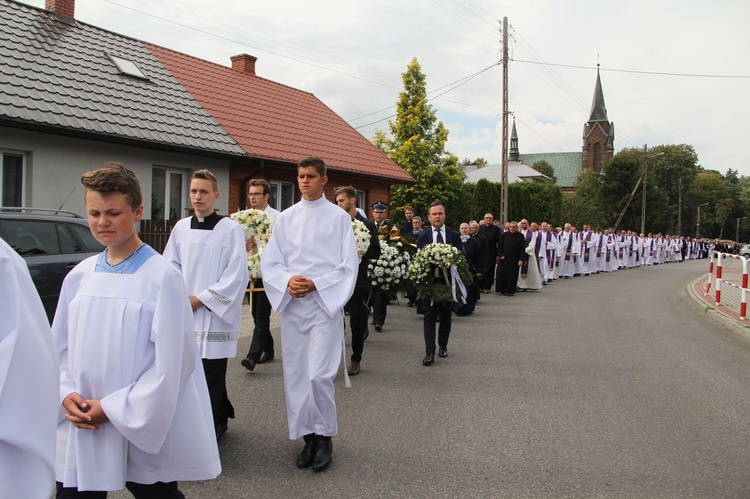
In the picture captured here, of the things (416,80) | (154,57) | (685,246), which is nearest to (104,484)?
(154,57)

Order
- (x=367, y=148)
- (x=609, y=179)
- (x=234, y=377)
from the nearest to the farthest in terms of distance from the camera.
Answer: (x=234, y=377) → (x=367, y=148) → (x=609, y=179)

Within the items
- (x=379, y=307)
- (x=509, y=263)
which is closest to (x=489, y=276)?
(x=509, y=263)

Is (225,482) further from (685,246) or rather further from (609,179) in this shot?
(609,179)

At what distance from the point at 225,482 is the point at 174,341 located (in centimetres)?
208

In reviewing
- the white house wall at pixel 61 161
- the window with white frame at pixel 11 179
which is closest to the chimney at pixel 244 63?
the white house wall at pixel 61 161

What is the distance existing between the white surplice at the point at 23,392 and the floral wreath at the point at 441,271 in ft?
21.7

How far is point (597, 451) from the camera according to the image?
496 cm

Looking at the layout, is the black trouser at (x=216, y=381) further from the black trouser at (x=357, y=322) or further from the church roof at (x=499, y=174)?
the church roof at (x=499, y=174)

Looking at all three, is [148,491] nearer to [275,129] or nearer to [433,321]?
[433,321]

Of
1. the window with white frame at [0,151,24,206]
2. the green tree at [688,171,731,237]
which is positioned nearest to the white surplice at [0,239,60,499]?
the window with white frame at [0,151,24,206]

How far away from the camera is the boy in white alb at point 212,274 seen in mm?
4668

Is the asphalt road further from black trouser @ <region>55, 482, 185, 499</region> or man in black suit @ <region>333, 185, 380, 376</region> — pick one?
black trouser @ <region>55, 482, 185, 499</region>

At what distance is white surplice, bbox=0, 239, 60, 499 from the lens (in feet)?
5.59

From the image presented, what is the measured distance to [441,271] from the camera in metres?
8.49
